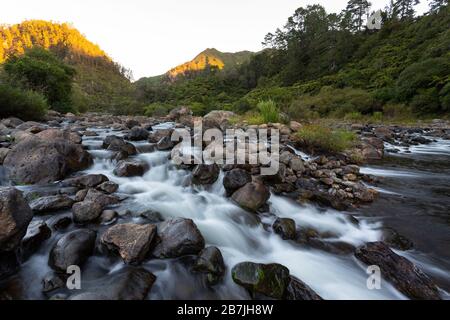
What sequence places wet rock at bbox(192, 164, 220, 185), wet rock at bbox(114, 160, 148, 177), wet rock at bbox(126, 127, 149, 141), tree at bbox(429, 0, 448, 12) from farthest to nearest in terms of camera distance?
tree at bbox(429, 0, 448, 12) → wet rock at bbox(126, 127, 149, 141) → wet rock at bbox(114, 160, 148, 177) → wet rock at bbox(192, 164, 220, 185)

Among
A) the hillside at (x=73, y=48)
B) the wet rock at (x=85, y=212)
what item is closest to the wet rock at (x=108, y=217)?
the wet rock at (x=85, y=212)

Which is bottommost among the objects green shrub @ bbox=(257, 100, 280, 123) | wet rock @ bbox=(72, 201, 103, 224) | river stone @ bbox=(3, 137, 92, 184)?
wet rock @ bbox=(72, 201, 103, 224)

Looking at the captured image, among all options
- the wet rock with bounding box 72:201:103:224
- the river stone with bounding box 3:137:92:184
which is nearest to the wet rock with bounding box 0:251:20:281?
the wet rock with bounding box 72:201:103:224

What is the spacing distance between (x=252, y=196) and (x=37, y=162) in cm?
380

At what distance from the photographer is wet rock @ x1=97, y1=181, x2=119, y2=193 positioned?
3866mm

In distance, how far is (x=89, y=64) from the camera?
9044cm

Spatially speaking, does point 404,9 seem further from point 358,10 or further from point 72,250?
point 72,250

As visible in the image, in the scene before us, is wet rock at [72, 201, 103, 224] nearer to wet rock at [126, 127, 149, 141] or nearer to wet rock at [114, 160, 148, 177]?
wet rock at [114, 160, 148, 177]

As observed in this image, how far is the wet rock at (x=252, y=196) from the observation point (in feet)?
12.4

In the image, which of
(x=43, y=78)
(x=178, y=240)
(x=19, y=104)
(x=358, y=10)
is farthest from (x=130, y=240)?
(x=358, y=10)

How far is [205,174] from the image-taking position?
449 centimetres

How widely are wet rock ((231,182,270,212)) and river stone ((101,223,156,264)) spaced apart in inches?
64.7

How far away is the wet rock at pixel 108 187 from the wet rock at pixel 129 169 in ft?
1.95
